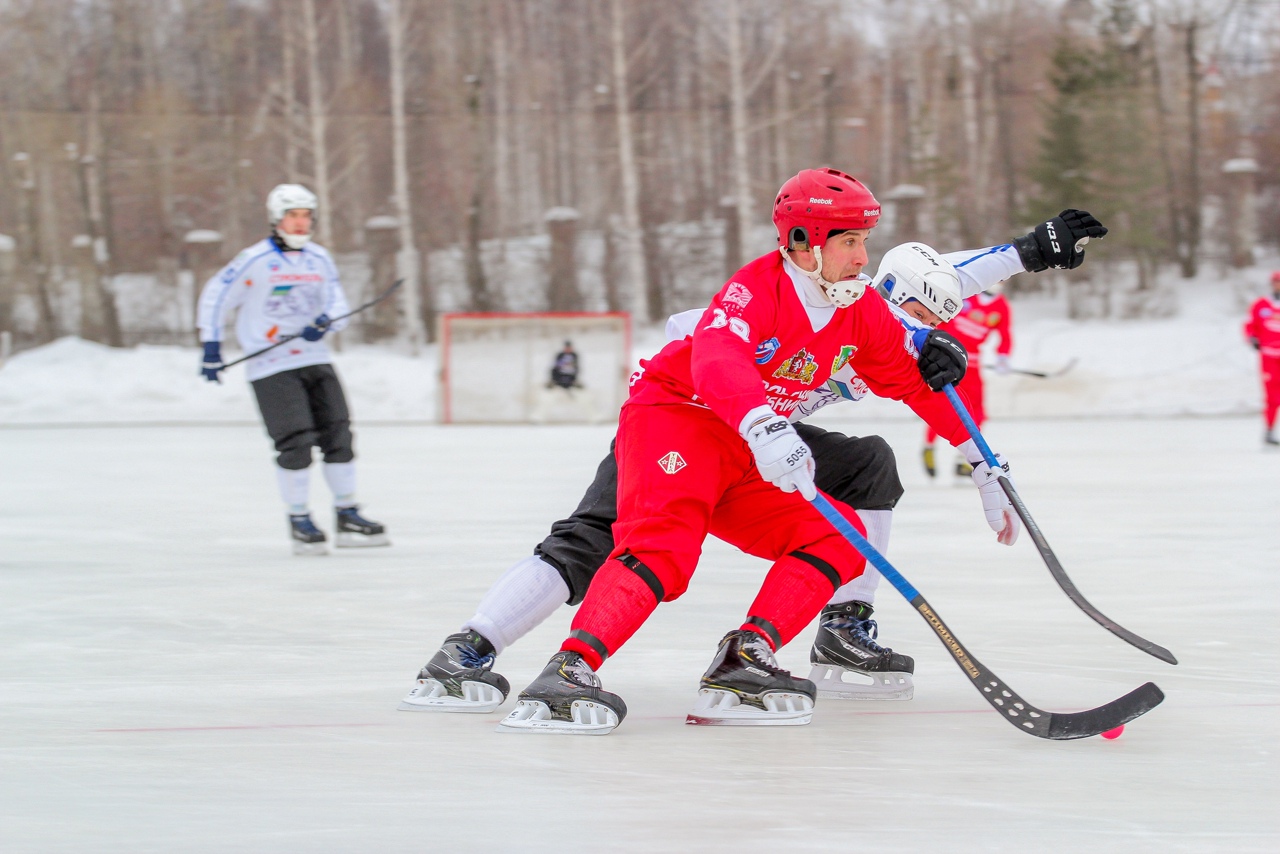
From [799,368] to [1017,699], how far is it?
0.76m

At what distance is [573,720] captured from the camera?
2625 mm

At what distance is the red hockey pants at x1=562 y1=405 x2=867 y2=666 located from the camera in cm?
266

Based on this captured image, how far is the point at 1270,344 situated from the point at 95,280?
55.4 ft

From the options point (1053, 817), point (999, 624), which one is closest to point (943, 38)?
point (999, 624)

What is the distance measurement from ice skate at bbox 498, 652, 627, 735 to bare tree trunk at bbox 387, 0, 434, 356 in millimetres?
18541

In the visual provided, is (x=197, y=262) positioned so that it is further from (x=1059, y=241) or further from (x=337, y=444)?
(x=1059, y=241)

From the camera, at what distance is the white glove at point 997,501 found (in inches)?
119

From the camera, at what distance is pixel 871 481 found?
3.08 metres

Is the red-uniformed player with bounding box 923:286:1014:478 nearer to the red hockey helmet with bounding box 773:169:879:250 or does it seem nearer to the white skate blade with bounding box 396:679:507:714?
the red hockey helmet with bounding box 773:169:879:250

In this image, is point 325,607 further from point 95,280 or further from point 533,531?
point 95,280

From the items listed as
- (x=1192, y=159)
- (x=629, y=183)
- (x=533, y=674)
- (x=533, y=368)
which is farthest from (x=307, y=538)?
(x=1192, y=159)

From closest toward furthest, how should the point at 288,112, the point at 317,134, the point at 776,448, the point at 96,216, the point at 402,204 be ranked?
the point at 776,448, the point at 402,204, the point at 317,134, the point at 288,112, the point at 96,216

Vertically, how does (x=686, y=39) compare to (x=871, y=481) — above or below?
above

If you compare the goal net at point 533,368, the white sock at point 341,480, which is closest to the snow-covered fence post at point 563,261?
the goal net at point 533,368
